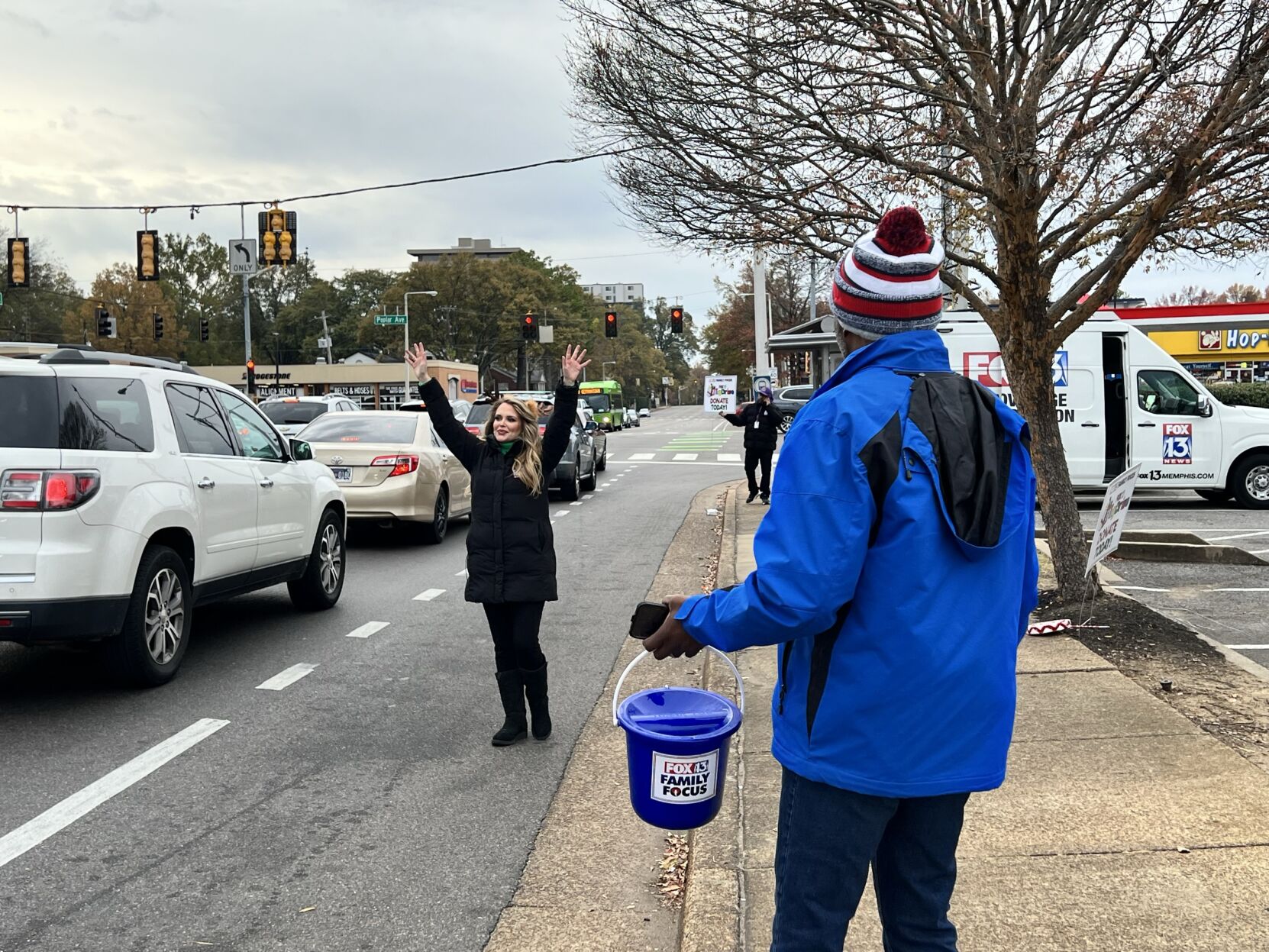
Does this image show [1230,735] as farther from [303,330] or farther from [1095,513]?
[303,330]

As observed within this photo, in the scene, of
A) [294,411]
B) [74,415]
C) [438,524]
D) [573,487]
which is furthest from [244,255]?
[74,415]

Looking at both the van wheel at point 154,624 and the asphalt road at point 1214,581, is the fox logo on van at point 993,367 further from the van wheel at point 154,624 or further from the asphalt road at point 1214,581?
the van wheel at point 154,624

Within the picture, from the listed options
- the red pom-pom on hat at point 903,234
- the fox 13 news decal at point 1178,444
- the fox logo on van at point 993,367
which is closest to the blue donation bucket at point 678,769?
the red pom-pom on hat at point 903,234

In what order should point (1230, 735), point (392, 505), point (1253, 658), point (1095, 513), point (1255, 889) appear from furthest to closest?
1. point (1095, 513)
2. point (392, 505)
3. point (1253, 658)
4. point (1230, 735)
5. point (1255, 889)

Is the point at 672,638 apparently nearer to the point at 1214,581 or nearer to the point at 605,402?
the point at 1214,581

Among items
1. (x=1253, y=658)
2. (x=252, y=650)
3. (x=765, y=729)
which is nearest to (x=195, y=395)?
(x=252, y=650)

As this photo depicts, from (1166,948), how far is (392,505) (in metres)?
9.87

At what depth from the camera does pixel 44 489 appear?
5473 millimetres

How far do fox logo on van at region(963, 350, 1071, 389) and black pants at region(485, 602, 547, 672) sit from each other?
12.2m

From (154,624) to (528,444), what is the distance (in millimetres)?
2535

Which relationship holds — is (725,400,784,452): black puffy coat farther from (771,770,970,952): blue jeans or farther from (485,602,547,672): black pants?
(771,770,970,952): blue jeans

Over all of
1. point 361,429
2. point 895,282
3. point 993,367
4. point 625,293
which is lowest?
point 361,429

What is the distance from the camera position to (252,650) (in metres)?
7.32

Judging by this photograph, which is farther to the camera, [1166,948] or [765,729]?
[765,729]
